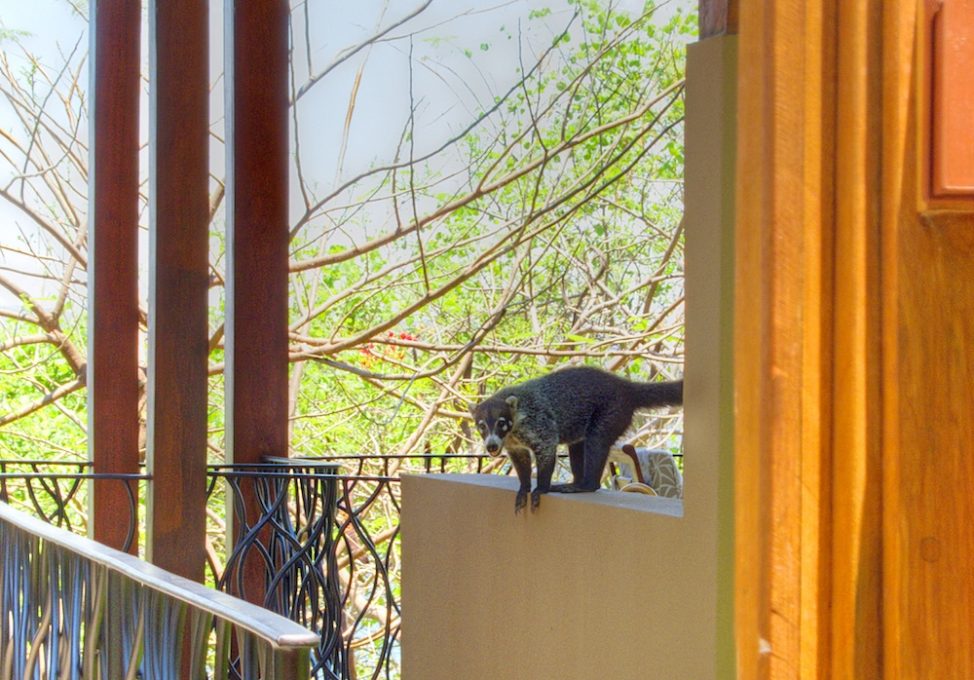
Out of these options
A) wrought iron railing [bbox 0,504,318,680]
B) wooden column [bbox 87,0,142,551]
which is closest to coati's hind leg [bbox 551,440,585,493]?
wrought iron railing [bbox 0,504,318,680]

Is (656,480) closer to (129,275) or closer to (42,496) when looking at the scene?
(129,275)

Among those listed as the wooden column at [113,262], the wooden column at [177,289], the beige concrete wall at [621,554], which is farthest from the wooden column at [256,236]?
the beige concrete wall at [621,554]

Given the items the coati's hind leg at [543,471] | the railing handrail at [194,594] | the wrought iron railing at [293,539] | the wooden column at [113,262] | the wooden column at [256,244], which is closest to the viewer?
the railing handrail at [194,594]

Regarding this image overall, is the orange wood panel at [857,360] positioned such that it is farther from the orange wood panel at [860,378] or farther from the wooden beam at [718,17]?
the wooden beam at [718,17]

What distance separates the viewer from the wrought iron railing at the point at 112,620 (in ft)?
4.63

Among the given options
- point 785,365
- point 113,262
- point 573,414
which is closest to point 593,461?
point 573,414

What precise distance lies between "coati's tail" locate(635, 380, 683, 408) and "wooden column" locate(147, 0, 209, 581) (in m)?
1.95

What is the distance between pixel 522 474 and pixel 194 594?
1473 mm

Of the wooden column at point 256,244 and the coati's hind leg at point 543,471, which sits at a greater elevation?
the wooden column at point 256,244

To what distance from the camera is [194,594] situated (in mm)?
1551

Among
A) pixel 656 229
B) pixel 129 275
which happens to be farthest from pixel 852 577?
pixel 656 229

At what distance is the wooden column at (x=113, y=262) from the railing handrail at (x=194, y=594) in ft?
8.97

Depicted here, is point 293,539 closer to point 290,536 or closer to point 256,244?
point 290,536

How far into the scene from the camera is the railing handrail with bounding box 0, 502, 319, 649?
52.4 inches
